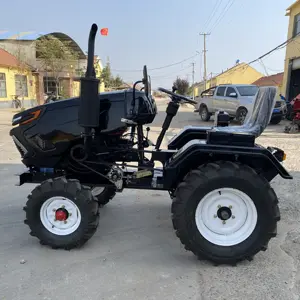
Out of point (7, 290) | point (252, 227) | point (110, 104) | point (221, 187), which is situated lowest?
point (7, 290)

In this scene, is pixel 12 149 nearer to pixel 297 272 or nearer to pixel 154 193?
pixel 154 193

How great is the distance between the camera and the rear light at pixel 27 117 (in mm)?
3297

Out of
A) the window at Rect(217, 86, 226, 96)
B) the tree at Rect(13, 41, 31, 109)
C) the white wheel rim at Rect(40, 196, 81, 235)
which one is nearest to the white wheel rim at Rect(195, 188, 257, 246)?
the white wheel rim at Rect(40, 196, 81, 235)

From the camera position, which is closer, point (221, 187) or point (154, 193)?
point (221, 187)

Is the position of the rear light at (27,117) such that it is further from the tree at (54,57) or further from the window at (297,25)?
the tree at (54,57)

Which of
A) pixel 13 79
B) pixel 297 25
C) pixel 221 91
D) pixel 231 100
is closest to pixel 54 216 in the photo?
pixel 231 100

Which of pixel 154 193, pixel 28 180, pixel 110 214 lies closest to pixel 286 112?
pixel 154 193

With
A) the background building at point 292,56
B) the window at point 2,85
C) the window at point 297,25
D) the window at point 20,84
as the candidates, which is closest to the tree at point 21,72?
the window at point 20,84

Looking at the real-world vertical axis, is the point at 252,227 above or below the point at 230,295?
above

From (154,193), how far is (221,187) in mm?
2287

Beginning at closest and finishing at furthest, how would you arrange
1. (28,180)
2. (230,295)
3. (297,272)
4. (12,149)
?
(230,295)
(297,272)
(28,180)
(12,149)

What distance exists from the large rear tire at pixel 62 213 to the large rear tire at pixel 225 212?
34.0 inches

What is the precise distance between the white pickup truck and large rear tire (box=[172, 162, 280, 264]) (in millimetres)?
10272

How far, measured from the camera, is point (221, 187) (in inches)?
110
